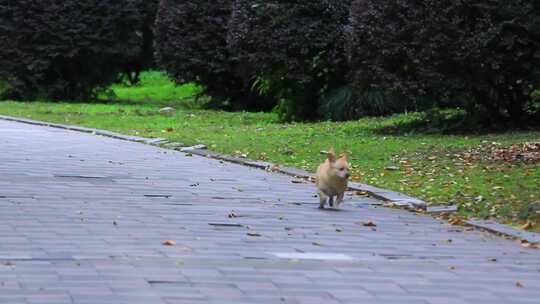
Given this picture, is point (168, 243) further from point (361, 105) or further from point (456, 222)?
point (361, 105)

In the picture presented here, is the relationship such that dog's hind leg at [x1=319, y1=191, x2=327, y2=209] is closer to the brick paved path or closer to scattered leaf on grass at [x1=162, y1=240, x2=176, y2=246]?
the brick paved path

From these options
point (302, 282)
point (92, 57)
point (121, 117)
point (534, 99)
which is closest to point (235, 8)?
point (121, 117)

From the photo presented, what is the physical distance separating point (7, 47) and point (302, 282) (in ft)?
108

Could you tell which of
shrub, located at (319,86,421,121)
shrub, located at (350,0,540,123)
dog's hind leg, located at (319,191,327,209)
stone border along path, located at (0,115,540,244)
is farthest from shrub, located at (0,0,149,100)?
dog's hind leg, located at (319,191,327,209)

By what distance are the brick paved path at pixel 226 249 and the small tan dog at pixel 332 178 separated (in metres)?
0.21

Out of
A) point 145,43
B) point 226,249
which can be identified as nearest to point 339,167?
point 226,249

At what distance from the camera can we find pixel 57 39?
129 feet

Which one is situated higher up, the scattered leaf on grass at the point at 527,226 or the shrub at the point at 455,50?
the shrub at the point at 455,50

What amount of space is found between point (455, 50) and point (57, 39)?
2166 cm

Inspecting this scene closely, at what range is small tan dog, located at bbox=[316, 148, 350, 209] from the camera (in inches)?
465

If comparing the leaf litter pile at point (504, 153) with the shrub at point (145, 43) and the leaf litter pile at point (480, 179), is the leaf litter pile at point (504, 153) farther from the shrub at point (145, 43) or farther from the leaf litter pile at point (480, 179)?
the shrub at point (145, 43)

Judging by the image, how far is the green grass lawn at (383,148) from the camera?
43.0 feet

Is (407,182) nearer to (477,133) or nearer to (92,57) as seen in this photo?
(477,133)

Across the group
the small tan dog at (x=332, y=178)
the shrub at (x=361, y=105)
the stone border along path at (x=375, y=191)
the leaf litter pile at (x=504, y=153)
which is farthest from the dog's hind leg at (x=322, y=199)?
the shrub at (x=361, y=105)
